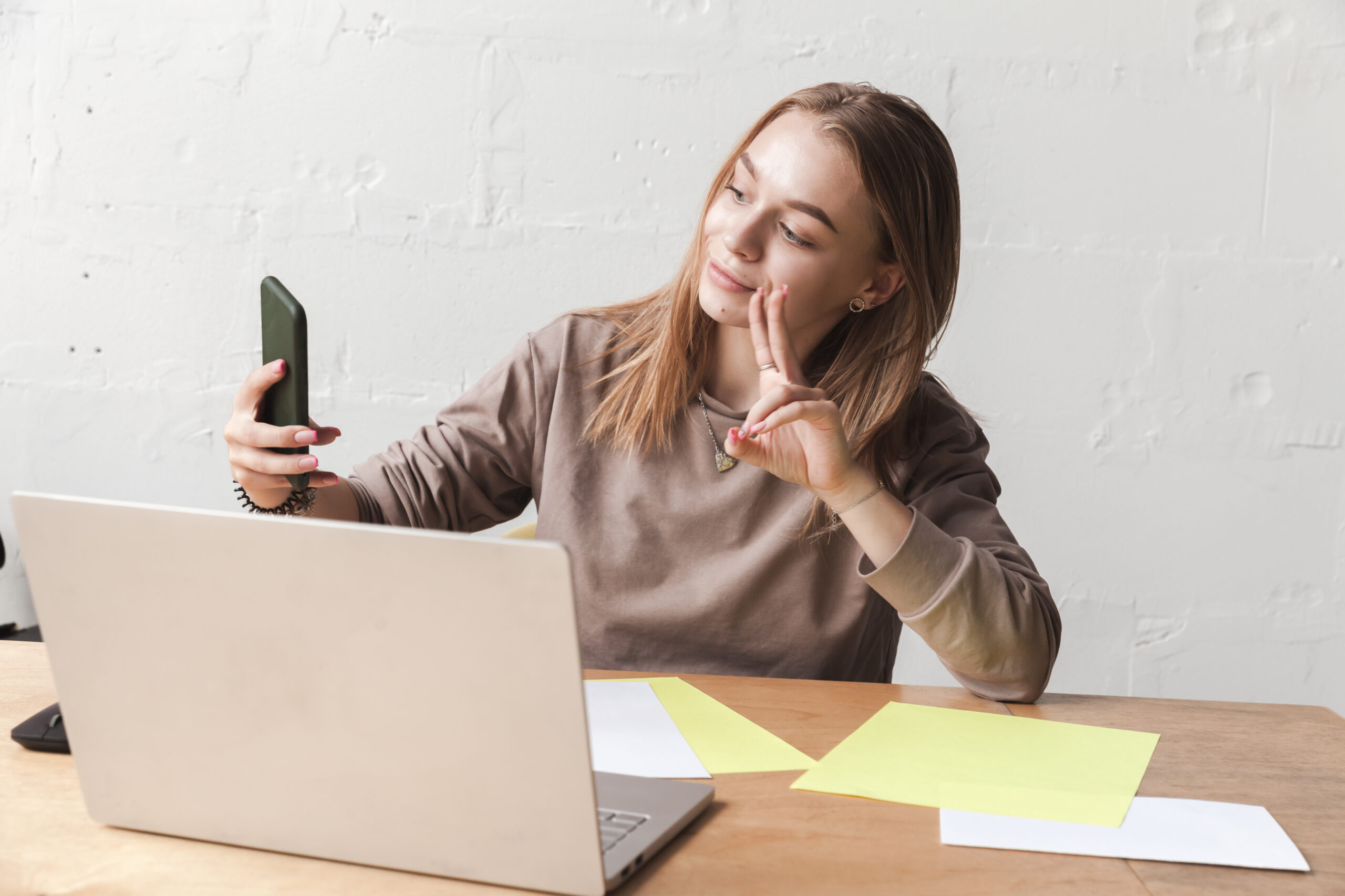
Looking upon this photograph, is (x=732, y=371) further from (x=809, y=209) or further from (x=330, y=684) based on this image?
(x=330, y=684)

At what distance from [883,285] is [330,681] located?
0.97 meters

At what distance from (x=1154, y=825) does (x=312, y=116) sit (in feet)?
5.95

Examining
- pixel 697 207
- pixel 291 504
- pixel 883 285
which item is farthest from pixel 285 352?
pixel 697 207

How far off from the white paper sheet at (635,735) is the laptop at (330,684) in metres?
0.15

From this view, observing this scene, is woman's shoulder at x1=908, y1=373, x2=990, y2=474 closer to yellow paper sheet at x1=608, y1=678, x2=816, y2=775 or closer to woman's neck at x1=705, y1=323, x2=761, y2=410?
woman's neck at x1=705, y1=323, x2=761, y2=410

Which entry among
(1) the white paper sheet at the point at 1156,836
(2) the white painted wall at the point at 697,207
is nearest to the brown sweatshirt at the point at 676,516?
(1) the white paper sheet at the point at 1156,836

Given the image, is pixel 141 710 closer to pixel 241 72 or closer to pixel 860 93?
pixel 860 93

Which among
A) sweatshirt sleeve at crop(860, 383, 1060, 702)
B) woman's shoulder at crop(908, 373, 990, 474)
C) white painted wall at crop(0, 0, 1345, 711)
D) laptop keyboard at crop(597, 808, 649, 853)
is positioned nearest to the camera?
→ laptop keyboard at crop(597, 808, 649, 853)

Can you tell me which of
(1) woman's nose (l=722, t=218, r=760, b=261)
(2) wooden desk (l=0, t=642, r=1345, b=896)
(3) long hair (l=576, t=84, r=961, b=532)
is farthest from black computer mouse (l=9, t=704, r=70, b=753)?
(1) woman's nose (l=722, t=218, r=760, b=261)

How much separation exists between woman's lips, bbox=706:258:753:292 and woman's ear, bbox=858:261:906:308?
0.20 meters

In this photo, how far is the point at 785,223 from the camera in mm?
1217

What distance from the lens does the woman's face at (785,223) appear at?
1.21 m

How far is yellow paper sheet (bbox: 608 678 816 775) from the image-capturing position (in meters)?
0.82

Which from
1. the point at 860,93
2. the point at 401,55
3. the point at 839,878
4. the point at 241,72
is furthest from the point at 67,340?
the point at 839,878
